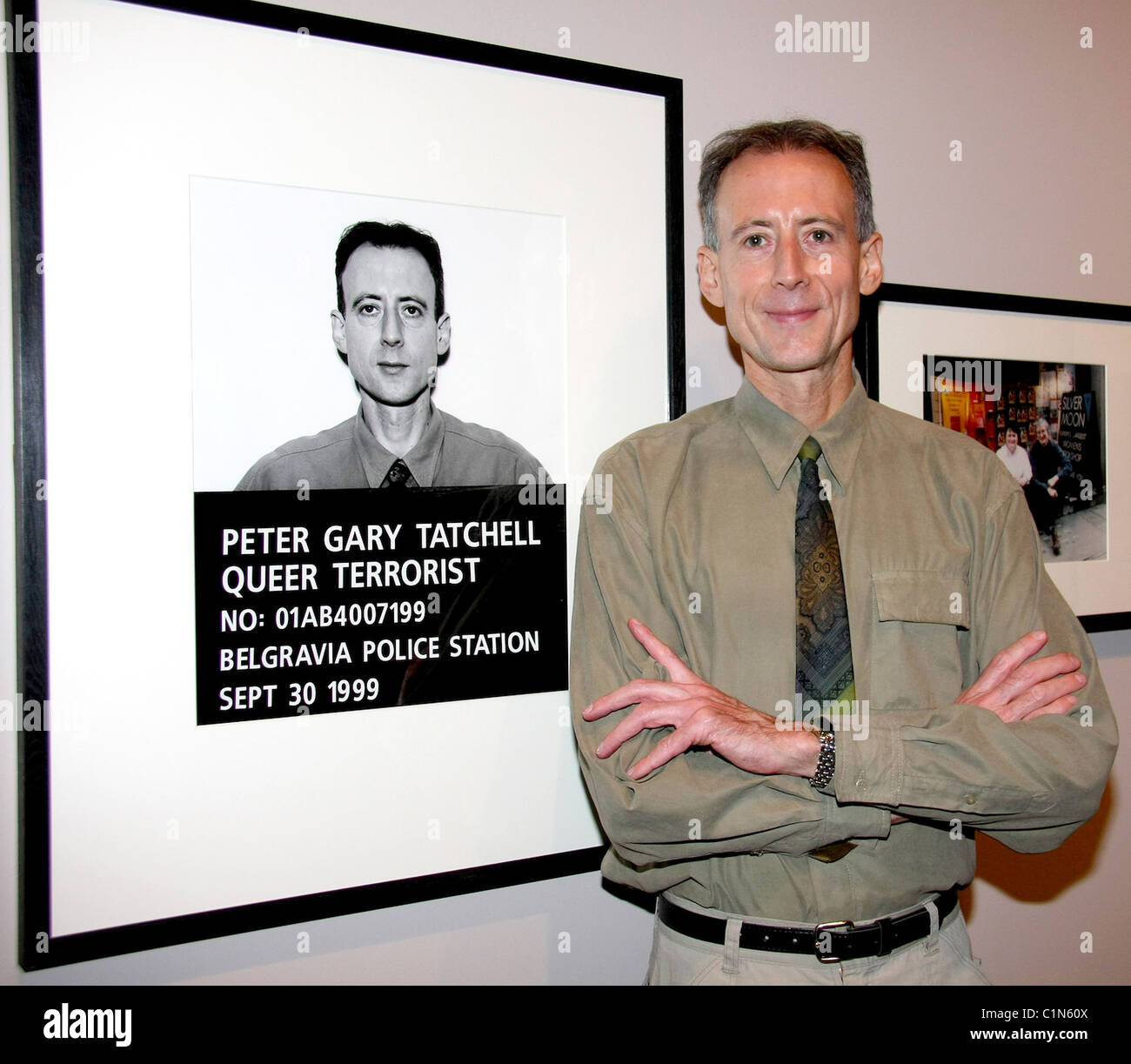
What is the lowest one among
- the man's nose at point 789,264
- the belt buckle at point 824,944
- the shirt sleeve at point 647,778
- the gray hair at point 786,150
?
the belt buckle at point 824,944

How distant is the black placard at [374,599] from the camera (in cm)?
121

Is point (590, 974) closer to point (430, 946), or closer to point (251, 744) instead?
point (430, 946)

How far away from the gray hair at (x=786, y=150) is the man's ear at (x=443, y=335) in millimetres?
404

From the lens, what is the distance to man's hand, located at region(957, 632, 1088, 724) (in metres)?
1.19

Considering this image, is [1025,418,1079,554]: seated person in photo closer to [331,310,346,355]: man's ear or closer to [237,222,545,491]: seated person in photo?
[237,222,545,491]: seated person in photo

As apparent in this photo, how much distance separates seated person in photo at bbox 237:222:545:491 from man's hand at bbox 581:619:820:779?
0.41 metres

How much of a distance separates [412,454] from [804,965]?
844 millimetres

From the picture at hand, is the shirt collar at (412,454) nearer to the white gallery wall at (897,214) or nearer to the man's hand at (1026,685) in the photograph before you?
the white gallery wall at (897,214)

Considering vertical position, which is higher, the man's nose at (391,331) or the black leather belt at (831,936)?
the man's nose at (391,331)

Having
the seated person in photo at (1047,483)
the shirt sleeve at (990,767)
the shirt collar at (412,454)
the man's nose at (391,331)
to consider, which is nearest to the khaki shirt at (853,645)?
the shirt sleeve at (990,767)

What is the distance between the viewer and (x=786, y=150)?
1303 mm

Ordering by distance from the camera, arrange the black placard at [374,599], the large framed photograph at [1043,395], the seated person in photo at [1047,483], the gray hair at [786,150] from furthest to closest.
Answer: the seated person in photo at [1047,483], the large framed photograph at [1043,395], the gray hair at [786,150], the black placard at [374,599]

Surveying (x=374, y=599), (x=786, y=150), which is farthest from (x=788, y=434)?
(x=374, y=599)

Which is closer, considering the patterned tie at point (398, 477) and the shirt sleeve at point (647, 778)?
the shirt sleeve at point (647, 778)
